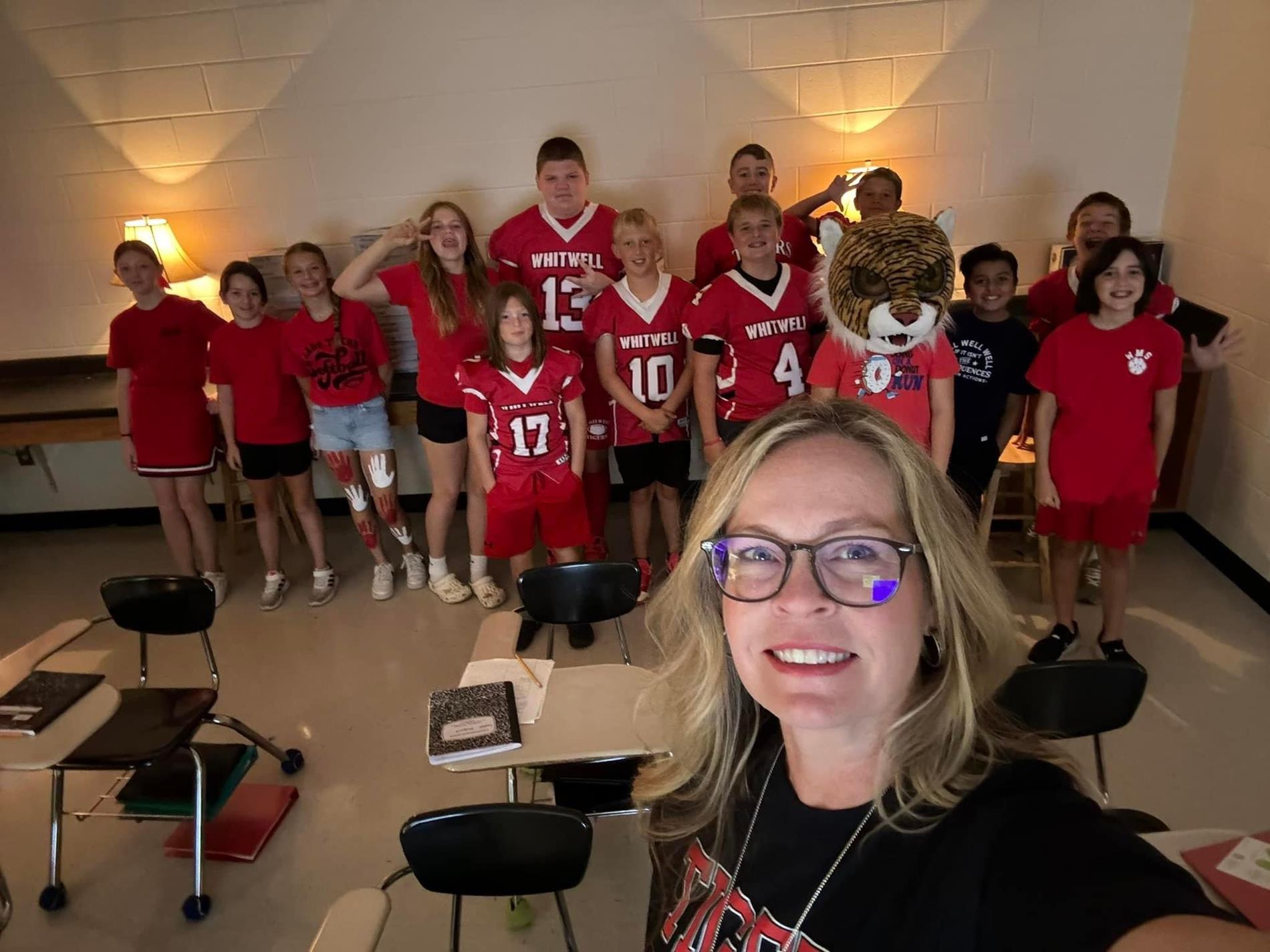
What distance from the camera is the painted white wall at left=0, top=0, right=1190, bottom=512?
11.5ft

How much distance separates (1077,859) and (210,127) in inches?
168

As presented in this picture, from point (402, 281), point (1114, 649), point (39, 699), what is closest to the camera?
point (39, 699)

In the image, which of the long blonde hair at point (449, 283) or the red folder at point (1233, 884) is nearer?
the red folder at point (1233, 884)

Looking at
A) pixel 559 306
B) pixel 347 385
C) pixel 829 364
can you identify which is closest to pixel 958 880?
pixel 829 364

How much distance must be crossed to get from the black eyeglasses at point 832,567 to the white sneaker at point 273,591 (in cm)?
312

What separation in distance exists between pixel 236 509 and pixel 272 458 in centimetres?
83

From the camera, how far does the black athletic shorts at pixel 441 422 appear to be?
3.28 metres

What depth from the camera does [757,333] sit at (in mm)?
2949

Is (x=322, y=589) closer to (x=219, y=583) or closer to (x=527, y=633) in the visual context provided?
(x=219, y=583)

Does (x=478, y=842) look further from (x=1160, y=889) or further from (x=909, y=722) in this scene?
(x=1160, y=889)

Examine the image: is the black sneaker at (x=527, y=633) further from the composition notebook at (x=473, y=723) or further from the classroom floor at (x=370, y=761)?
the composition notebook at (x=473, y=723)

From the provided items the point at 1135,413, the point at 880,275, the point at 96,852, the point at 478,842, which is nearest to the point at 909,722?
the point at 478,842

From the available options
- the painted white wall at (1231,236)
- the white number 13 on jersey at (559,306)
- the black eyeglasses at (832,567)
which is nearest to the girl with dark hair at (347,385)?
the white number 13 on jersey at (559,306)

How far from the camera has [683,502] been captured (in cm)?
358
